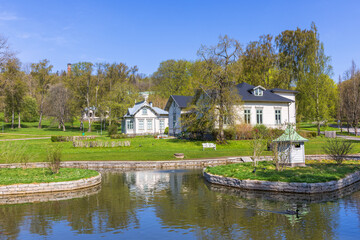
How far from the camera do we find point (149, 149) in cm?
3369

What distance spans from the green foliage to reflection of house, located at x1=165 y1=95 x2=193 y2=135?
→ 148ft

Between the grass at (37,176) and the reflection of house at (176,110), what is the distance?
2906 cm

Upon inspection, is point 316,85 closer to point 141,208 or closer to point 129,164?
point 129,164

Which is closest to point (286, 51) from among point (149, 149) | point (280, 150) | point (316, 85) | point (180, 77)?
point (316, 85)

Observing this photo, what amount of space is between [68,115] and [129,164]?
176ft

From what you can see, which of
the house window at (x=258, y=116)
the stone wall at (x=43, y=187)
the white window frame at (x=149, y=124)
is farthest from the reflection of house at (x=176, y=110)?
the stone wall at (x=43, y=187)

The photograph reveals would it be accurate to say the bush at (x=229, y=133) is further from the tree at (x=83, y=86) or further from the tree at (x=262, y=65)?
the tree at (x=83, y=86)

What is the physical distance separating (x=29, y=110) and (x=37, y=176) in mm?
72216

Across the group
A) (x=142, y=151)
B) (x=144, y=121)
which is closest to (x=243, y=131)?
(x=142, y=151)

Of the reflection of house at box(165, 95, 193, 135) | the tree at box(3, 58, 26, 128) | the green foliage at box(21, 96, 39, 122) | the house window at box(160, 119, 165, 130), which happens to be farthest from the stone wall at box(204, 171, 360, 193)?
the green foliage at box(21, 96, 39, 122)

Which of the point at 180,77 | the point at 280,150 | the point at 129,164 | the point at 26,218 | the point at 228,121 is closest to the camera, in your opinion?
the point at 26,218

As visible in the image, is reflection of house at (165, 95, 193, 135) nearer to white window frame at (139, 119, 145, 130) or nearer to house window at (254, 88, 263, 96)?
white window frame at (139, 119, 145, 130)

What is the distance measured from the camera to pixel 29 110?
81.7 metres

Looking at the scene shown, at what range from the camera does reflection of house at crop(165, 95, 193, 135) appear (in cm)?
4797
